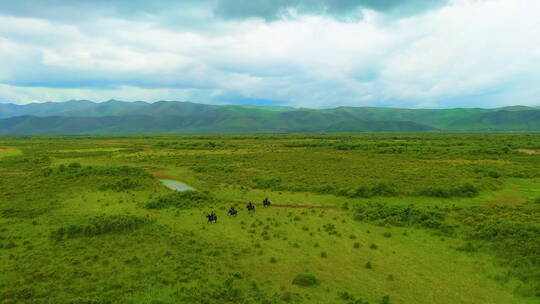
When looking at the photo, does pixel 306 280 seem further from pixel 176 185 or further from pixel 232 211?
pixel 176 185

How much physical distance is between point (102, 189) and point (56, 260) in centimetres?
2403

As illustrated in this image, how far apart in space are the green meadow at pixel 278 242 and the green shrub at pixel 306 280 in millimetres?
68

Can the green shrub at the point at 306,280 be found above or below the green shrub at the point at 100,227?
below

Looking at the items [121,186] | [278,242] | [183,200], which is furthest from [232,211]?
[121,186]

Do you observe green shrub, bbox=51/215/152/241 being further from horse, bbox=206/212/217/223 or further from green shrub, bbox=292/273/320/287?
green shrub, bbox=292/273/320/287

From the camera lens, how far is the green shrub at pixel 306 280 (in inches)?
710

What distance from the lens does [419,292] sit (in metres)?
17.1

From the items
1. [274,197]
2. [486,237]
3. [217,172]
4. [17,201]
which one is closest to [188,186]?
[217,172]

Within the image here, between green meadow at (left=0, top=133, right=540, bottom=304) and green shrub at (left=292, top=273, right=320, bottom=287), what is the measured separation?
2.7 inches

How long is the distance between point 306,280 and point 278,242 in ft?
21.5

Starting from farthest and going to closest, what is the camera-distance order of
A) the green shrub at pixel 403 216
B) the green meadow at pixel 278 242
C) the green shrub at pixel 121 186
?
the green shrub at pixel 121 186
the green shrub at pixel 403 216
the green meadow at pixel 278 242

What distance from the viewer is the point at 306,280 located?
18.1m

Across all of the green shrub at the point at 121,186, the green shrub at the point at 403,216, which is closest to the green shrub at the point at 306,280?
the green shrub at the point at 403,216

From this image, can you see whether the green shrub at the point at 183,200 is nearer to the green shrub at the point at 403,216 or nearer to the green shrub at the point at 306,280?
the green shrub at the point at 403,216
